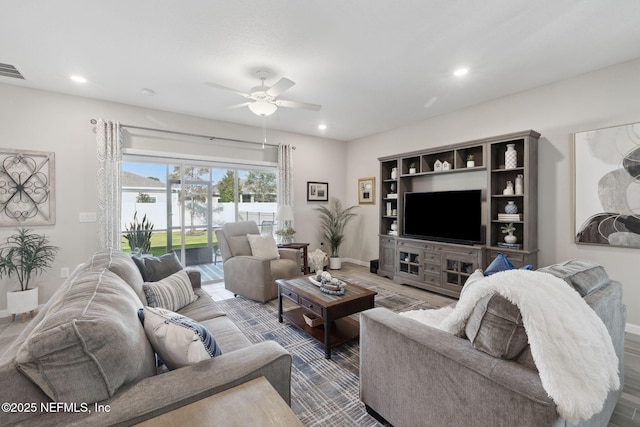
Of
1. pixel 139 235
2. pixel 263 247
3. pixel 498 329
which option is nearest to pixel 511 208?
pixel 498 329

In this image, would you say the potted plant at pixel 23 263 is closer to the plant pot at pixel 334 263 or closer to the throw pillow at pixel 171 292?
the throw pillow at pixel 171 292

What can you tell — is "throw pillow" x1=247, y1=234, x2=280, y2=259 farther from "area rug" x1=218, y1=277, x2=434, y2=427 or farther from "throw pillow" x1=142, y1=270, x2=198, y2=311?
"throw pillow" x1=142, y1=270, x2=198, y2=311

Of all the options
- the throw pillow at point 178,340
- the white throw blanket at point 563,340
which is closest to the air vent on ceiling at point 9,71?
the throw pillow at point 178,340

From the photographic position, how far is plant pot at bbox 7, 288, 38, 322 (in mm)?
3064

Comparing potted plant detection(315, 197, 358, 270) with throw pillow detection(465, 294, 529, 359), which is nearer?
throw pillow detection(465, 294, 529, 359)

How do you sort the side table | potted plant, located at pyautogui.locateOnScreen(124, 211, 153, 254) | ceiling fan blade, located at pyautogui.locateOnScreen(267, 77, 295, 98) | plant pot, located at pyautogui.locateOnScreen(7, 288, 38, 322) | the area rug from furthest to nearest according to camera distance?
the side table
potted plant, located at pyautogui.locateOnScreen(124, 211, 153, 254)
plant pot, located at pyautogui.locateOnScreen(7, 288, 38, 322)
ceiling fan blade, located at pyautogui.locateOnScreen(267, 77, 295, 98)
the area rug

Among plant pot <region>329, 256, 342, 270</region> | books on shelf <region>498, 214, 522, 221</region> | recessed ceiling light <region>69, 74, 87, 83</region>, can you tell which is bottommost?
plant pot <region>329, 256, 342, 270</region>

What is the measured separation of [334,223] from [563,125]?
3953 mm

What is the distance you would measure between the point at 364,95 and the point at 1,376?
12.6 ft

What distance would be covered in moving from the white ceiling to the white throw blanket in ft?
6.60

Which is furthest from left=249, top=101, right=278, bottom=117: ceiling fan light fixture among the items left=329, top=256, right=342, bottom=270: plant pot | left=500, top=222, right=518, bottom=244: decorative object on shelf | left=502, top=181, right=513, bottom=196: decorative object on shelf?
left=329, top=256, right=342, bottom=270: plant pot

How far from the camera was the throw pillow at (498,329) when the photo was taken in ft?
3.71

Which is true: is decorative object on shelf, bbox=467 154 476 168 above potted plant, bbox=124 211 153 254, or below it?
above

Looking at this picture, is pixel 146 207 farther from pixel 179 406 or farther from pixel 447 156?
pixel 447 156
